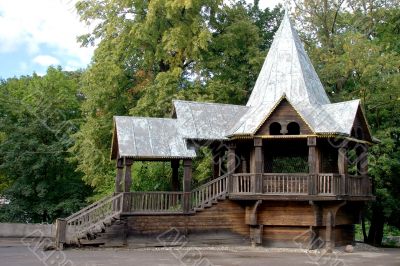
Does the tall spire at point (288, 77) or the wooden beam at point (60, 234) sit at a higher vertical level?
the tall spire at point (288, 77)

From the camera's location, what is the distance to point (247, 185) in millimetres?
21375

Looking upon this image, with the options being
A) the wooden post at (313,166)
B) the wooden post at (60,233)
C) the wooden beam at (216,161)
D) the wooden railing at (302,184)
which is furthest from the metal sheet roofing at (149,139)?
the wooden post at (313,166)

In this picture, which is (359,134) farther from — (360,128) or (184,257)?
(184,257)

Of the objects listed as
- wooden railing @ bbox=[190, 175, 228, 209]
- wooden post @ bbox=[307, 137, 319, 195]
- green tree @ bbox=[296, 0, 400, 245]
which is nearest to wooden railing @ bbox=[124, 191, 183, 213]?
wooden railing @ bbox=[190, 175, 228, 209]

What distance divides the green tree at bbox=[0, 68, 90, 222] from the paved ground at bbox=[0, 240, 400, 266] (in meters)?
13.6

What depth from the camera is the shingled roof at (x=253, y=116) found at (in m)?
21.0

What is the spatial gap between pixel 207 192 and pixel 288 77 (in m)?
6.34

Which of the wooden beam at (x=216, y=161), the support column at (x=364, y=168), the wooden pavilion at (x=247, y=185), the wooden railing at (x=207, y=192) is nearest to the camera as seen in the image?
the wooden pavilion at (x=247, y=185)

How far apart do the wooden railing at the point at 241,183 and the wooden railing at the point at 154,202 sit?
215 centimetres

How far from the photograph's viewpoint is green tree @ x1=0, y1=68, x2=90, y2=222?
34.8m

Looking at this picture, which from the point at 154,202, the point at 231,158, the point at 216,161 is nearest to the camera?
the point at 154,202

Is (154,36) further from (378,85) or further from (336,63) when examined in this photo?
(378,85)

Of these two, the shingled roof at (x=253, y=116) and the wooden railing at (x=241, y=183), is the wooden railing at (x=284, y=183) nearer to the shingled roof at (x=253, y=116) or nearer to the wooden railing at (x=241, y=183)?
the wooden railing at (x=241, y=183)

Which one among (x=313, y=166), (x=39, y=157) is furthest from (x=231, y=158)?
(x=39, y=157)
